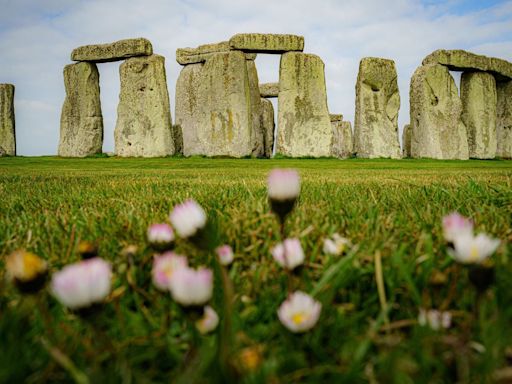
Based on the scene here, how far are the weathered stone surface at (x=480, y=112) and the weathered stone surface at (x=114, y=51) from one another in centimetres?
1104

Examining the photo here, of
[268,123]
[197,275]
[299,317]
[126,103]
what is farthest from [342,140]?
[197,275]

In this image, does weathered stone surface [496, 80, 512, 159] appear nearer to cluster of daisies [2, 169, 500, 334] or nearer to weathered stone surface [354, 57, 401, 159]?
weathered stone surface [354, 57, 401, 159]

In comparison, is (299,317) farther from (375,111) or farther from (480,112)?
(480,112)

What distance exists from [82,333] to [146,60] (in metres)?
14.7

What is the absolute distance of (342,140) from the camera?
25781 mm

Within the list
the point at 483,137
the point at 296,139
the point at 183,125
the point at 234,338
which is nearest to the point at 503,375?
the point at 234,338

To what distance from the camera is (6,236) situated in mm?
1662

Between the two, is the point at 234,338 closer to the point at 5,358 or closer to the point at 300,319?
the point at 300,319

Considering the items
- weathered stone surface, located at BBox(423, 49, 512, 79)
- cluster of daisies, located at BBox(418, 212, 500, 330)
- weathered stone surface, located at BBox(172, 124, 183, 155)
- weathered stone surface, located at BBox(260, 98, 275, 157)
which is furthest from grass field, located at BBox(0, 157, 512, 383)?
weathered stone surface, located at BBox(260, 98, 275, 157)

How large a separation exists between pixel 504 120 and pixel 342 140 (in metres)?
9.15

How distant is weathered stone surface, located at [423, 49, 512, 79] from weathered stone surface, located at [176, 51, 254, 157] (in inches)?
254

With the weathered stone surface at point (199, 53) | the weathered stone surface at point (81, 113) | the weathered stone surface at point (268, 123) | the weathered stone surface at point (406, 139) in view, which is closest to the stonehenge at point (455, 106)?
the weathered stone surface at point (406, 139)

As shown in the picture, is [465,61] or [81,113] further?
[465,61]

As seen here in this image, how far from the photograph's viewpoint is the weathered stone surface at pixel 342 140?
25375 mm
